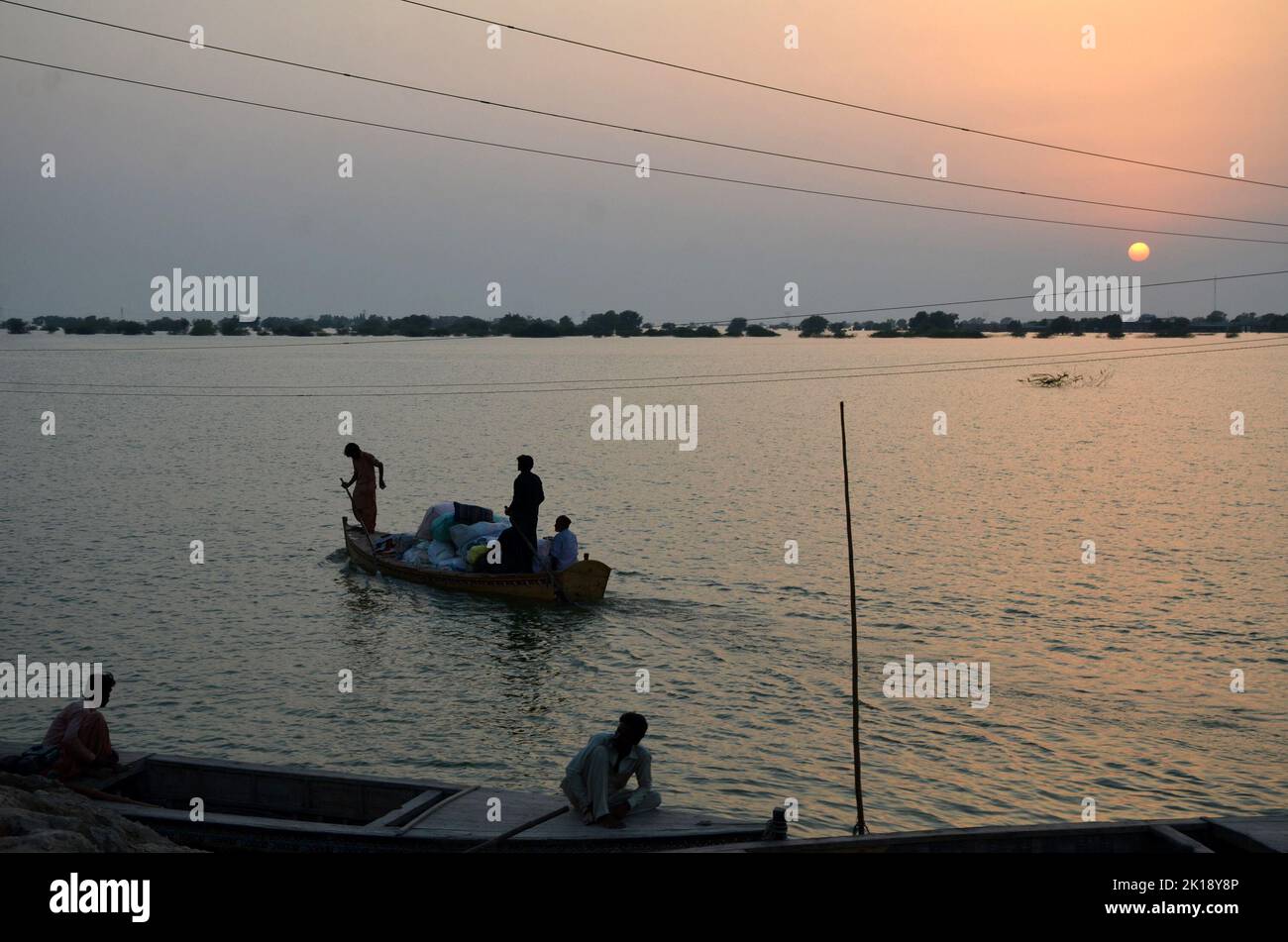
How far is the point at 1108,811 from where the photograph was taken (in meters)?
14.0

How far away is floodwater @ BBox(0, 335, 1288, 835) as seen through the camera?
51.2ft

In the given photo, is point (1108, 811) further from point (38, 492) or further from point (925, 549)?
point (38, 492)

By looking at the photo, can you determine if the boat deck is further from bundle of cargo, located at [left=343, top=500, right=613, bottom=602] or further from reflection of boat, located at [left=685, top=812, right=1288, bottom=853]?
bundle of cargo, located at [left=343, top=500, right=613, bottom=602]

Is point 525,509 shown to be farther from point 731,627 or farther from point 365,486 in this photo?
point 365,486

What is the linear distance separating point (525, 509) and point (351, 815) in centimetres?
1118

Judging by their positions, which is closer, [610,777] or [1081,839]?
[1081,839]

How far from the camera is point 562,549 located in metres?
22.7

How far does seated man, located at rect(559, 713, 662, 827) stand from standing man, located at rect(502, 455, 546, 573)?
35.8 feet

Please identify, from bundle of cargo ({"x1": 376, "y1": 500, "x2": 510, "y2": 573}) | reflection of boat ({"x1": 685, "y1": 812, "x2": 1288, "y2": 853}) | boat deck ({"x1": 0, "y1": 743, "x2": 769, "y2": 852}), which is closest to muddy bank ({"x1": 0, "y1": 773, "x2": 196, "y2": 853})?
boat deck ({"x1": 0, "y1": 743, "x2": 769, "y2": 852})

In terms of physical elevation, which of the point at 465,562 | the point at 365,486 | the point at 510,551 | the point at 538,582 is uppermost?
the point at 365,486

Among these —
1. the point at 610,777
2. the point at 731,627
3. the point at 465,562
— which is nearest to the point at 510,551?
the point at 465,562

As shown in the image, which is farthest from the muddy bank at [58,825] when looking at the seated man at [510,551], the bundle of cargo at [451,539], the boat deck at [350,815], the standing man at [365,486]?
the standing man at [365,486]
